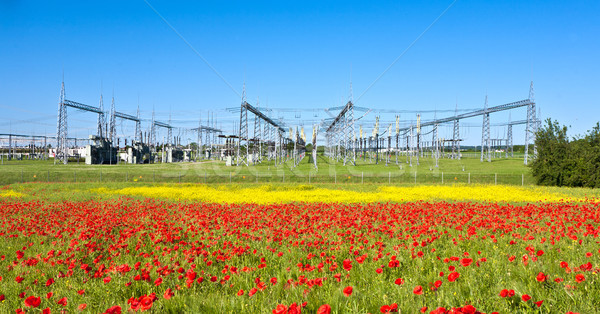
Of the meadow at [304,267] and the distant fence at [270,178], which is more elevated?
the meadow at [304,267]

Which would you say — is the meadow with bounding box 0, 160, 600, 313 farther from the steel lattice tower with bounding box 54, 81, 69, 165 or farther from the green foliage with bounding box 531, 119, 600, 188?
the steel lattice tower with bounding box 54, 81, 69, 165

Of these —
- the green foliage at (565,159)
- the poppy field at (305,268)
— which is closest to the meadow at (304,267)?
the poppy field at (305,268)

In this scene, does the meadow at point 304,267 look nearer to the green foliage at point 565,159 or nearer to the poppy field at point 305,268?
the poppy field at point 305,268

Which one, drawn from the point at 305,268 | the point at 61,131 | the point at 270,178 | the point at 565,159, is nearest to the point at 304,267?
the point at 305,268

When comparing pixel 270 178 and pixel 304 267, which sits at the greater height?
pixel 304 267

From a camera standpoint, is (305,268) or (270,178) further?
(270,178)

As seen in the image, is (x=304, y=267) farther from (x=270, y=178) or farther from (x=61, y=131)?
(x=61, y=131)

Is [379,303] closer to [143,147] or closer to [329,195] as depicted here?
[329,195]
